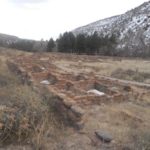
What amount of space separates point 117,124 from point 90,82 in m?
5.69

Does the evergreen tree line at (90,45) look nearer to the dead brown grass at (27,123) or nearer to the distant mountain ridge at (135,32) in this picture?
the distant mountain ridge at (135,32)

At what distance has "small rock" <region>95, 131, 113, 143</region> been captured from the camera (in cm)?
531

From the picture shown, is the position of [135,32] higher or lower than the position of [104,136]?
higher

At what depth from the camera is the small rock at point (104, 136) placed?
5.31m

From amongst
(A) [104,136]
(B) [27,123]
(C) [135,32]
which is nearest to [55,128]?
(B) [27,123]

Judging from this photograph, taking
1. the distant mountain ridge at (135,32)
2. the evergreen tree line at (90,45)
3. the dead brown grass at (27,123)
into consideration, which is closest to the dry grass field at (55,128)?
the dead brown grass at (27,123)

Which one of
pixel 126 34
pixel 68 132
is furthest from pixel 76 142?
pixel 126 34

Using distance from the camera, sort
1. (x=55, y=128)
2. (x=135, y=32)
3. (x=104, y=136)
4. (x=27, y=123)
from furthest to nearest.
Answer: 1. (x=135, y=32)
2. (x=55, y=128)
3. (x=104, y=136)
4. (x=27, y=123)

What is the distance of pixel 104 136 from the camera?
17.8 ft

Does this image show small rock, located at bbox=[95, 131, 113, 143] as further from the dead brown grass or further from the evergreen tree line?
the evergreen tree line

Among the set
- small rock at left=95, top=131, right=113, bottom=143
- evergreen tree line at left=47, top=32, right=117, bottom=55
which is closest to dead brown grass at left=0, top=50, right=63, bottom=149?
small rock at left=95, top=131, right=113, bottom=143

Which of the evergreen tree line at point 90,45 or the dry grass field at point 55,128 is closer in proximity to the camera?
the dry grass field at point 55,128

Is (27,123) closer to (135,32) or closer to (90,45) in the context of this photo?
(90,45)

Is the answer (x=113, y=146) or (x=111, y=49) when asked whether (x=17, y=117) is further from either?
(x=111, y=49)
